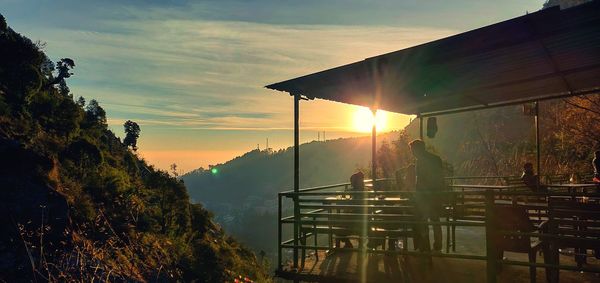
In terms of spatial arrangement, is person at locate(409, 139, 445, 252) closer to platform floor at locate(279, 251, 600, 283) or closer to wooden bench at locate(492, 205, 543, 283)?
platform floor at locate(279, 251, 600, 283)

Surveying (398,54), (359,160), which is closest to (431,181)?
(398,54)

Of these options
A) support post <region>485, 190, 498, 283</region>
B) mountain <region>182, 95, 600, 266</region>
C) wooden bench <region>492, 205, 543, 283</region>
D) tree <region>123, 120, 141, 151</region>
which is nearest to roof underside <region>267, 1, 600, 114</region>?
support post <region>485, 190, 498, 283</region>

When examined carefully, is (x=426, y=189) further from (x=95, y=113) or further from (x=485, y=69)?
(x=95, y=113)

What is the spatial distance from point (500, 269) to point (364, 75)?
3735 millimetres

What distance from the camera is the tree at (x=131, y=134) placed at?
203 ft

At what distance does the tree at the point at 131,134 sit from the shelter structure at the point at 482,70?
192 feet

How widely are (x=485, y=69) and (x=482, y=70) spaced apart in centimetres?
6

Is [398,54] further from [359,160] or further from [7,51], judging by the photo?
[359,160]

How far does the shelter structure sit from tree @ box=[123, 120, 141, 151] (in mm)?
58429

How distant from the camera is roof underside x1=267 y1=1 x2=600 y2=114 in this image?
4930 millimetres

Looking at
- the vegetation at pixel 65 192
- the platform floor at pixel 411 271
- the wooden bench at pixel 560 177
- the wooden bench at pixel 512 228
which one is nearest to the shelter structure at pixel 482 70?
the platform floor at pixel 411 271

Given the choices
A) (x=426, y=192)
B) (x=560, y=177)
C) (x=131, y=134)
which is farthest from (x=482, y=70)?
(x=131, y=134)

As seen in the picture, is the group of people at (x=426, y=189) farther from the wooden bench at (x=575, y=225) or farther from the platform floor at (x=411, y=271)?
the wooden bench at (x=575, y=225)

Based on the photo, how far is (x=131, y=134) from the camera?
62562mm
